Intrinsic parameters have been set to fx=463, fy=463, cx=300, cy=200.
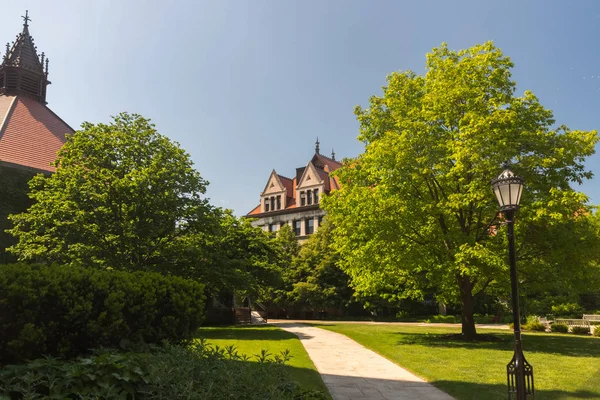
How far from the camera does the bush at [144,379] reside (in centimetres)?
471

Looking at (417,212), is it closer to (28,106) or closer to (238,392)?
(238,392)

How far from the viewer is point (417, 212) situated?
19500 millimetres

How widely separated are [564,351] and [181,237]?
57.2ft

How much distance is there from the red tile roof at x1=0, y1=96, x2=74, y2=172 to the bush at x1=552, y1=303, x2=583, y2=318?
37775mm

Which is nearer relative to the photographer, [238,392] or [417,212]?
[238,392]

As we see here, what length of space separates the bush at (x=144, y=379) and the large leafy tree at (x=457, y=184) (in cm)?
1318

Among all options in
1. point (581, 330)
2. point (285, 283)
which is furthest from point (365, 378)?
point (285, 283)

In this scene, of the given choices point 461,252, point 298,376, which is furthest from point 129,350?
point 461,252

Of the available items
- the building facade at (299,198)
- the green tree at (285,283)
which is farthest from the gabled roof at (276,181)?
the green tree at (285,283)

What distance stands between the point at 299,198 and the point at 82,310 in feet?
190

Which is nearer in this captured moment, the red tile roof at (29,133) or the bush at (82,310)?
the bush at (82,310)

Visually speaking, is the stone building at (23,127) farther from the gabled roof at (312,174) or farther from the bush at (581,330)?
the bush at (581,330)

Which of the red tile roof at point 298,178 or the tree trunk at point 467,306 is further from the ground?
the red tile roof at point 298,178

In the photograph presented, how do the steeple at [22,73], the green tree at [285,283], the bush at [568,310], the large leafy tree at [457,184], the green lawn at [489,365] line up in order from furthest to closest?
the green tree at [285,283] < the steeple at [22,73] < the bush at [568,310] < the large leafy tree at [457,184] < the green lawn at [489,365]
